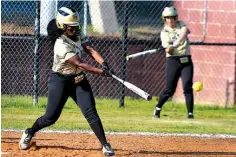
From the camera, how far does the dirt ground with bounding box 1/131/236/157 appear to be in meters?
10.6

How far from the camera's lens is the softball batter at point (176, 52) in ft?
47.8

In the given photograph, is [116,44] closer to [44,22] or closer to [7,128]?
[44,22]

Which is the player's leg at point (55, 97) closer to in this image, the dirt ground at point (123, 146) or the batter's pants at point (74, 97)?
the batter's pants at point (74, 97)

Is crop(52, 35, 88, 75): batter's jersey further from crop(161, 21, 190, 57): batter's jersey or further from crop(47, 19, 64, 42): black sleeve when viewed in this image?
crop(161, 21, 190, 57): batter's jersey

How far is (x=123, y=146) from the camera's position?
11273 millimetres

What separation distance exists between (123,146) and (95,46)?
6.39 metres

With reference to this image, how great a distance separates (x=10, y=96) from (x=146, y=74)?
2.97 meters

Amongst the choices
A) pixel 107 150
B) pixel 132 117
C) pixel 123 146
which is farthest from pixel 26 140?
pixel 132 117

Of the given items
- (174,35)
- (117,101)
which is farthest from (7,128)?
(117,101)

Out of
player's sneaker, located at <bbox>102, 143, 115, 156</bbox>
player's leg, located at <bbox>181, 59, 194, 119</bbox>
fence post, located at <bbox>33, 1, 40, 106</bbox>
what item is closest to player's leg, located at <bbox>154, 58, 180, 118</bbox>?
player's leg, located at <bbox>181, 59, 194, 119</bbox>

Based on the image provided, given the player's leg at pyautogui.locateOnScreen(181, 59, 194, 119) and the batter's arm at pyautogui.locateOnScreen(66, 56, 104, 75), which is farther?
the player's leg at pyautogui.locateOnScreen(181, 59, 194, 119)

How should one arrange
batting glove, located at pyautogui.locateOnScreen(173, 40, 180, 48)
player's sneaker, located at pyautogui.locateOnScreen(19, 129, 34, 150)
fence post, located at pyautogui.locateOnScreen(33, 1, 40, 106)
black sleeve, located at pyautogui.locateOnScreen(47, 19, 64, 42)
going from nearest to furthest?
black sleeve, located at pyautogui.locateOnScreen(47, 19, 64, 42), player's sneaker, located at pyautogui.locateOnScreen(19, 129, 34, 150), batting glove, located at pyautogui.locateOnScreen(173, 40, 180, 48), fence post, located at pyautogui.locateOnScreen(33, 1, 40, 106)

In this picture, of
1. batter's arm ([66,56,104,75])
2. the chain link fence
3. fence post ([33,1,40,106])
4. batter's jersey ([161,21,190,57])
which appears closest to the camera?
batter's arm ([66,56,104,75])

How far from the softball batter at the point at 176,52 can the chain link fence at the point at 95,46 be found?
203cm
